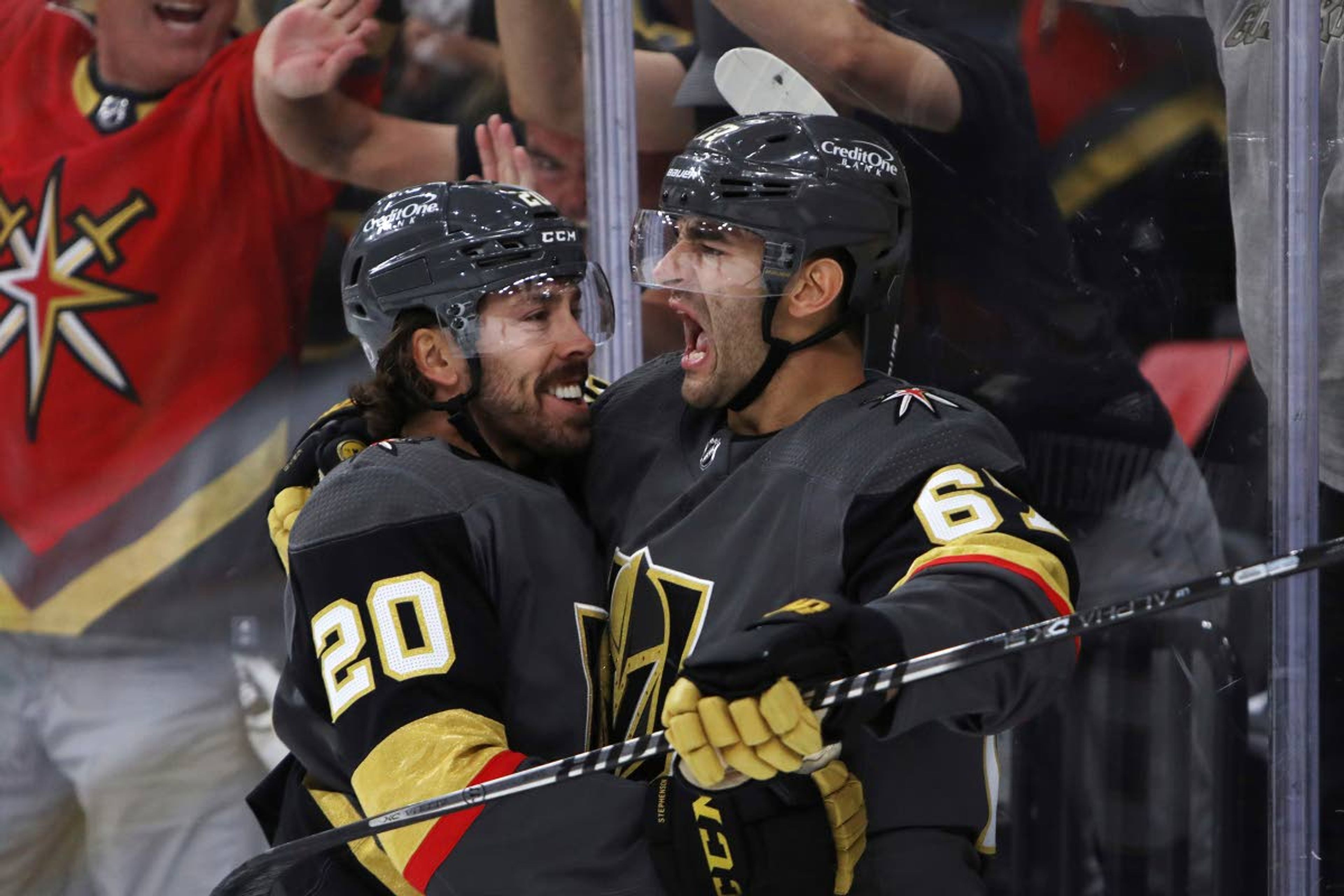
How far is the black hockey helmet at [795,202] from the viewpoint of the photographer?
181 cm

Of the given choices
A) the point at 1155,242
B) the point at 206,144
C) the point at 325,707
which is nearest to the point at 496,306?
the point at 325,707

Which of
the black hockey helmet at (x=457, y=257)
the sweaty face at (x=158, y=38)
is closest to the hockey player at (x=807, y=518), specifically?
the black hockey helmet at (x=457, y=257)

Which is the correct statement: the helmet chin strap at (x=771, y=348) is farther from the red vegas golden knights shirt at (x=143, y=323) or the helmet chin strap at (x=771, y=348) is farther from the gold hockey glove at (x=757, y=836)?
the red vegas golden knights shirt at (x=143, y=323)

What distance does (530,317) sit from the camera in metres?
1.94

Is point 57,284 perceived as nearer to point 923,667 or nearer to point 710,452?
point 710,452

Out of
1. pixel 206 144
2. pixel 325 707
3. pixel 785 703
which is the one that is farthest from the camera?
pixel 206 144

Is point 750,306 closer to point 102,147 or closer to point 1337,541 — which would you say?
point 1337,541

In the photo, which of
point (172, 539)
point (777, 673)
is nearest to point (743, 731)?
point (777, 673)

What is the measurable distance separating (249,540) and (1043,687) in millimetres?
2178

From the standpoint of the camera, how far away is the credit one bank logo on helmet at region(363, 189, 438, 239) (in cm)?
194

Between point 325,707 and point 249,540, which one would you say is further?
point 249,540

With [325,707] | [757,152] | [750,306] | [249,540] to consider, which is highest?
[757,152]

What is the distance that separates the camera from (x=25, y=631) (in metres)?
3.37

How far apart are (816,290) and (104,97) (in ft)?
6.52
